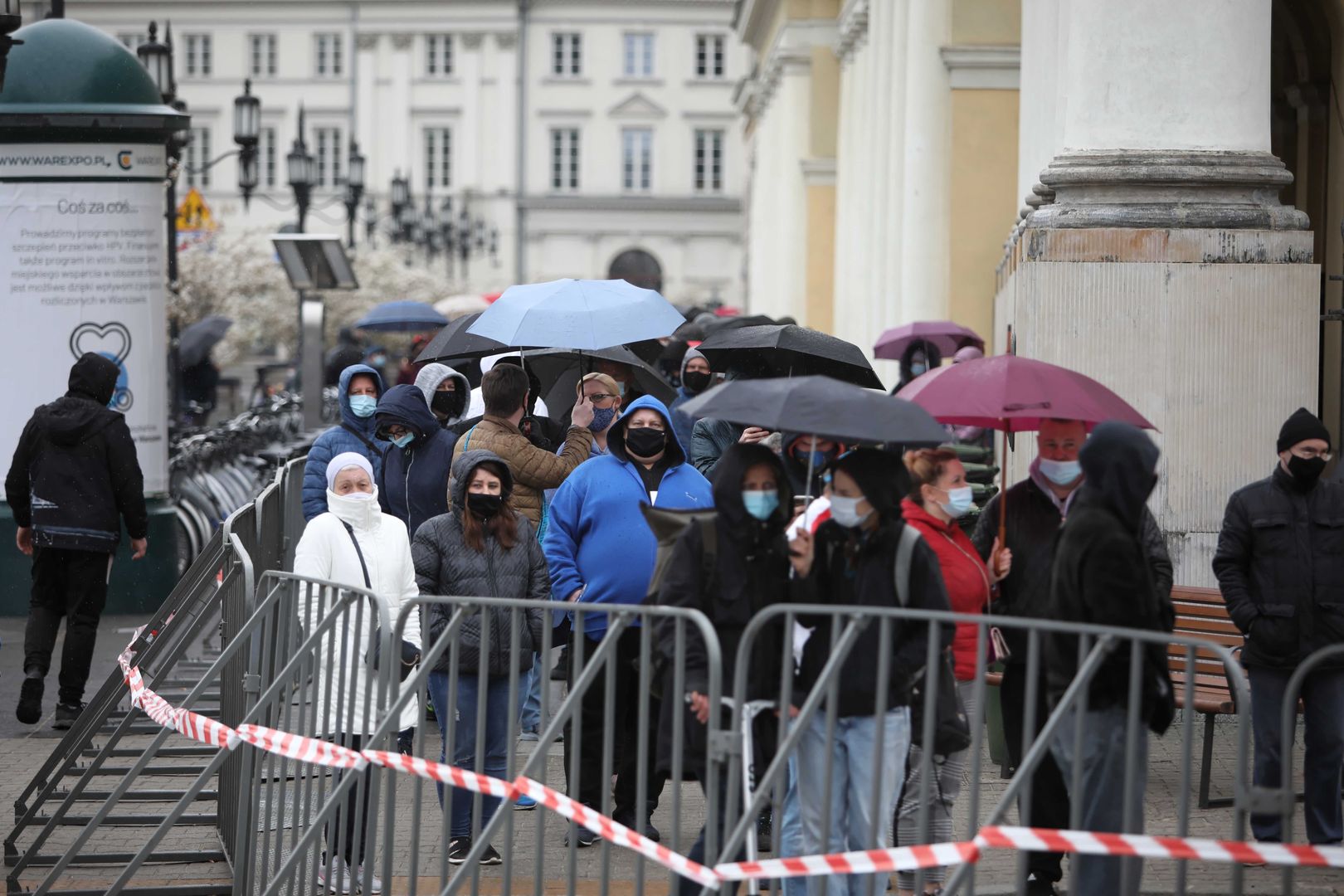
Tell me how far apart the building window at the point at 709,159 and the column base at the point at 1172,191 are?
79.2 m

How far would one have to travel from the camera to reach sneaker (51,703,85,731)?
33.3 feet

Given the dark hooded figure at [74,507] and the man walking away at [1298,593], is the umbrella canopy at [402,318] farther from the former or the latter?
the man walking away at [1298,593]

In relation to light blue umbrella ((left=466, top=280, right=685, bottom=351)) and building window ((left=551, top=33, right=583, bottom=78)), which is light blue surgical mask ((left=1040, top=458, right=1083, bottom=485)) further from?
building window ((left=551, top=33, right=583, bottom=78))

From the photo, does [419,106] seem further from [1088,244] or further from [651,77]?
[1088,244]

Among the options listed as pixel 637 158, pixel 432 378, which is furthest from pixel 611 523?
pixel 637 158

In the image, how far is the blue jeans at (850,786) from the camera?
17.6ft

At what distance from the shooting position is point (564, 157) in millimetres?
88875

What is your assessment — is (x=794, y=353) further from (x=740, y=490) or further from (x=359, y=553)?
(x=740, y=490)

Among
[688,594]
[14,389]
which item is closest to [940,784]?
[688,594]

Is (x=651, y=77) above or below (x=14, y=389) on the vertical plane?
above

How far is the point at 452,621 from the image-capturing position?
18.8 ft

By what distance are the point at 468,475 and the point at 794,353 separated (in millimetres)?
2862

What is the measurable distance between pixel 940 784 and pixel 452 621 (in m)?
2.09

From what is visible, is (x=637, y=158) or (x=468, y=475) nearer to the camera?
(x=468, y=475)
